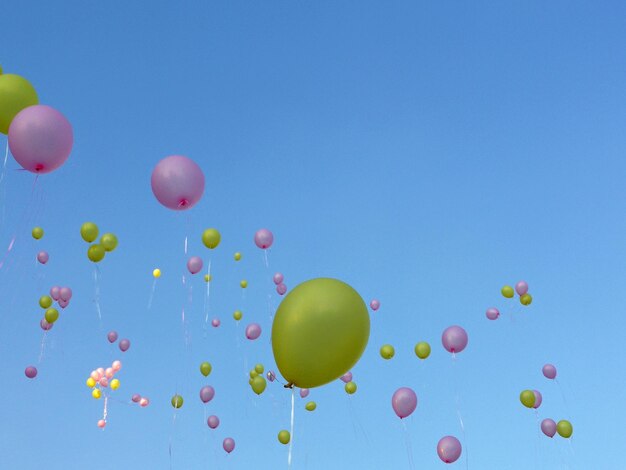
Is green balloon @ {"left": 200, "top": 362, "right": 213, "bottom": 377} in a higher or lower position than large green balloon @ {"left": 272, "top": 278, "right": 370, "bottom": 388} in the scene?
lower

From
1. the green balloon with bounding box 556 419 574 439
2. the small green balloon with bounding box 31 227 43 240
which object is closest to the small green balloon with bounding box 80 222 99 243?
the small green balloon with bounding box 31 227 43 240

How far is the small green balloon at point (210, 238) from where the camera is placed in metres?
6.88

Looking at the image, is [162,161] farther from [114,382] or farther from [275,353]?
[114,382]

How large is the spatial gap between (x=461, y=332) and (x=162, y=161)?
372 cm

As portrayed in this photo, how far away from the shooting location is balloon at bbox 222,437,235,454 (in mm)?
7802

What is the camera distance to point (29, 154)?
4590 millimetres

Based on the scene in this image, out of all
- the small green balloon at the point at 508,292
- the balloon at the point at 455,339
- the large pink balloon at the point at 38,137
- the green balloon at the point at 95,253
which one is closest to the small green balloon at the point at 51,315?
the green balloon at the point at 95,253

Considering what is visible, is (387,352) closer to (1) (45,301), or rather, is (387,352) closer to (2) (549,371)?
(2) (549,371)

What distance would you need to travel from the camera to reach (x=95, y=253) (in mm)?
6105

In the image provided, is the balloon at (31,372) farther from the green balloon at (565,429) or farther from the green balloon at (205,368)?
the green balloon at (565,429)

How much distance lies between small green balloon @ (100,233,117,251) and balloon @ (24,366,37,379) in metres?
2.59

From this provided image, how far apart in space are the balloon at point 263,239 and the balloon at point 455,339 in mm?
2250

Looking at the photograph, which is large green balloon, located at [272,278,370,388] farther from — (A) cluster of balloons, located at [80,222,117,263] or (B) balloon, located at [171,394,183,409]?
(B) balloon, located at [171,394,183,409]

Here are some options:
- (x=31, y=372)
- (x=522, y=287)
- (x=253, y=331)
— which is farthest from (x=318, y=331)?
(x=31, y=372)
